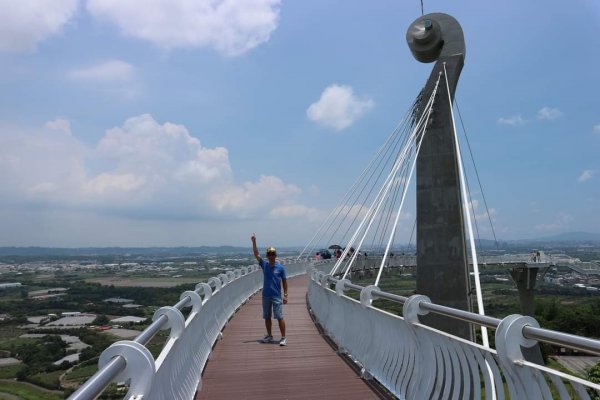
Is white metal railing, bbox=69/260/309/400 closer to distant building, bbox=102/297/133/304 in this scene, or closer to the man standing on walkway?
the man standing on walkway

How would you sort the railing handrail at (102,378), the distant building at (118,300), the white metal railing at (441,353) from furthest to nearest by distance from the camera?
the distant building at (118,300) → the white metal railing at (441,353) → the railing handrail at (102,378)

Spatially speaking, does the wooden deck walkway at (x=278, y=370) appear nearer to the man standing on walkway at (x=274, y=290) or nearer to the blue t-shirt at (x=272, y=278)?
the man standing on walkway at (x=274, y=290)

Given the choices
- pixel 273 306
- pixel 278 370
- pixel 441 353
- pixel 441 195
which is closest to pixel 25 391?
pixel 441 195

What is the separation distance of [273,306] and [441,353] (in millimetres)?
4864

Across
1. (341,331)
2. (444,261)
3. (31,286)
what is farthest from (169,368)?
(31,286)

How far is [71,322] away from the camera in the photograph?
5028cm

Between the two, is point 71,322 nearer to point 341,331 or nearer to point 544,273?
point 544,273

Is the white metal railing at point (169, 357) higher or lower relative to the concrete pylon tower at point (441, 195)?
lower

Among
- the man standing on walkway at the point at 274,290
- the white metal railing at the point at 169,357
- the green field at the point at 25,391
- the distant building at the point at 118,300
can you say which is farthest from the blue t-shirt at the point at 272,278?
the distant building at the point at 118,300

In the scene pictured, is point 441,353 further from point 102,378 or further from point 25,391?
point 25,391

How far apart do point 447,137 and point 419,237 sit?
3.42 m

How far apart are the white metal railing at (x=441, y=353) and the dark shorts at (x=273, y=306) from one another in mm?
1100

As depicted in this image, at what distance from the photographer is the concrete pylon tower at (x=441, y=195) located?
1628cm

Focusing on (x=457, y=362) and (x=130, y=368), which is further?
(x=457, y=362)
